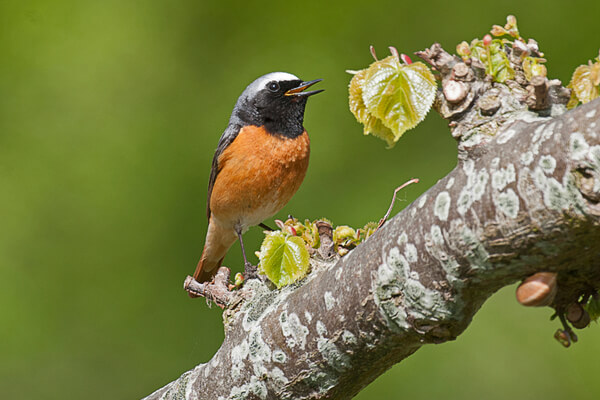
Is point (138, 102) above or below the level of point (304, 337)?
above

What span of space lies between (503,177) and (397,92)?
494 millimetres

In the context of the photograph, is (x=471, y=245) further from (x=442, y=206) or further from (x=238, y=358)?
(x=238, y=358)

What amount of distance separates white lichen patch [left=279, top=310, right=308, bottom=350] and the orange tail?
2.80 meters

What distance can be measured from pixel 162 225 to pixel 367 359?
14.3ft

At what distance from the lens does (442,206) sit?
5.78 ft

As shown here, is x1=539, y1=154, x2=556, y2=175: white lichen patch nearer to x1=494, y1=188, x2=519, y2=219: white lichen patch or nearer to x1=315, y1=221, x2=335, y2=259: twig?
x1=494, y1=188, x2=519, y2=219: white lichen patch

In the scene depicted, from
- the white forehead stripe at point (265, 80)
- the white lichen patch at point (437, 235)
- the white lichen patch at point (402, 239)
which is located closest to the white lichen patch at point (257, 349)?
the white lichen patch at point (402, 239)

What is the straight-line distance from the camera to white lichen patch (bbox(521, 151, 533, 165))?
5.25 feet

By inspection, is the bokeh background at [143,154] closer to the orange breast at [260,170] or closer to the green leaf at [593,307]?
the orange breast at [260,170]

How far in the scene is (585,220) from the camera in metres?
1.53

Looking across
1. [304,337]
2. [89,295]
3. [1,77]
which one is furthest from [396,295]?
[1,77]

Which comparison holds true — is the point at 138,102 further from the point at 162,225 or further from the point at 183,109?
the point at 162,225

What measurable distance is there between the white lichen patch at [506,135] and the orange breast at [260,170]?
2.61m

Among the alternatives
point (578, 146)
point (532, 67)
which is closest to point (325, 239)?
point (532, 67)
